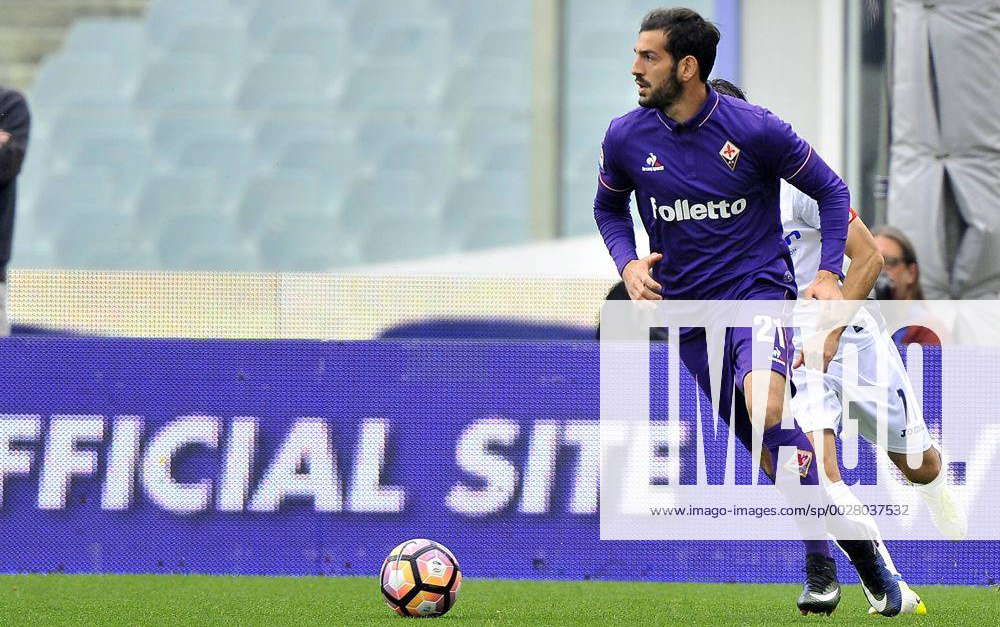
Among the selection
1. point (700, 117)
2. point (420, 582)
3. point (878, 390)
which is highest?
point (700, 117)

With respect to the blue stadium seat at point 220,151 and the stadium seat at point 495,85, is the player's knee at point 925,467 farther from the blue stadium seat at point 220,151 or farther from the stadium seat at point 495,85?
the blue stadium seat at point 220,151

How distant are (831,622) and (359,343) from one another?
2.81 meters

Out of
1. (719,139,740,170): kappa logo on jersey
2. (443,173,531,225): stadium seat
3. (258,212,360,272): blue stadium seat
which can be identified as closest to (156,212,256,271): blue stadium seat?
(258,212,360,272): blue stadium seat

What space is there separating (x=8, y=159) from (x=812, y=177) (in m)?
4.18

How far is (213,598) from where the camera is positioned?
23.0 feet

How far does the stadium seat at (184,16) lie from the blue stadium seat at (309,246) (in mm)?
2448

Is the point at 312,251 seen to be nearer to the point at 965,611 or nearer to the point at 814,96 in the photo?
the point at 814,96

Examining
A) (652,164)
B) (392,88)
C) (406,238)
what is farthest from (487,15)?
(652,164)

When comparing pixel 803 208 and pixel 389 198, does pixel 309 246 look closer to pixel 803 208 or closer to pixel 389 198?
pixel 389 198

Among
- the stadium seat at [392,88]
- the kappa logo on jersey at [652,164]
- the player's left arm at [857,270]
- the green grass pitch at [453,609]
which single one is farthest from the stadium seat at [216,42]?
the player's left arm at [857,270]

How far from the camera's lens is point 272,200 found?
20.5 meters

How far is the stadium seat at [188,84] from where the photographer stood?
20.8m

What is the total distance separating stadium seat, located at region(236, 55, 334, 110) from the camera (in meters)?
20.7

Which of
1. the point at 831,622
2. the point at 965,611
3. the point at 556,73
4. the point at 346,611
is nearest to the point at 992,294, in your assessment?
the point at 965,611
